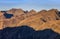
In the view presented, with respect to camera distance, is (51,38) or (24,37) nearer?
(51,38)

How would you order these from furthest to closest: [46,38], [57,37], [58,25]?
[58,25] < [46,38] < [57,37]

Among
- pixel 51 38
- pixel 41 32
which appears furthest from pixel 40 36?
pixel 51 38

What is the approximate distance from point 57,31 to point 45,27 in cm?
1559

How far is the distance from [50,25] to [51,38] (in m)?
26.0

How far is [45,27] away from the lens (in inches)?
7741

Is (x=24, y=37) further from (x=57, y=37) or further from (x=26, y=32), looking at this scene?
(x=57, y=37)

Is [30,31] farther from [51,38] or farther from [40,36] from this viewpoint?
[51,38]

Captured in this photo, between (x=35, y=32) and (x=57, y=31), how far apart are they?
20464 mm

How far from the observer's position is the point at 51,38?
565 ft

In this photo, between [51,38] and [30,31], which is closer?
[51,38]

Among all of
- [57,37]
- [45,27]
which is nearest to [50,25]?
[45,27]

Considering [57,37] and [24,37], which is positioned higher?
[57,37]

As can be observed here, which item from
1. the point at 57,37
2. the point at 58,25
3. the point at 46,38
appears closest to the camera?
the point at 57,37

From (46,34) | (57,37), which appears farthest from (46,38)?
(57,37)
